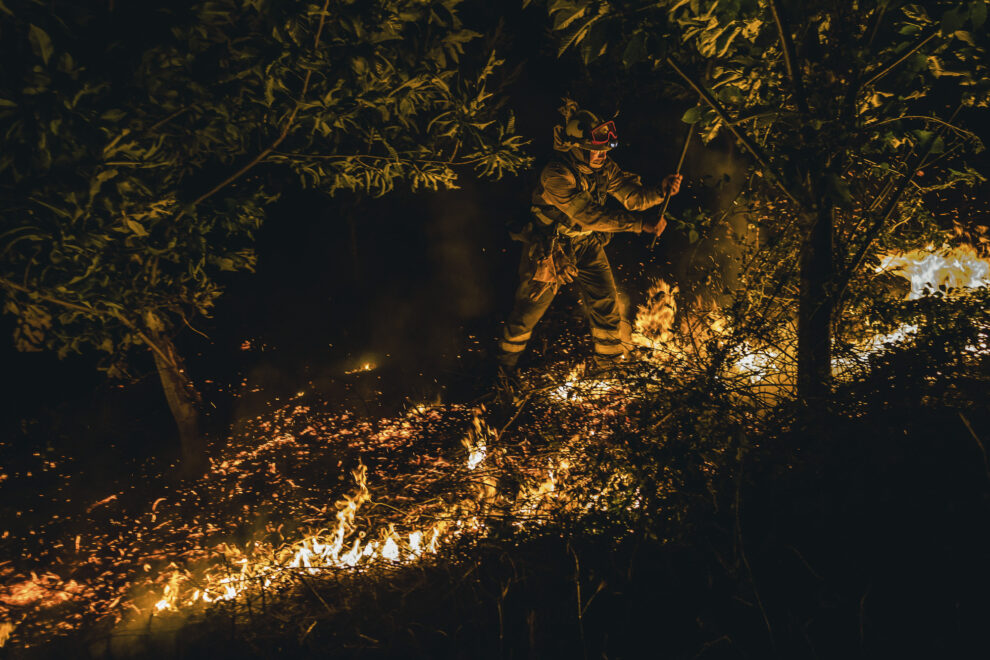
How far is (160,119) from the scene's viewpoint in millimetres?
2939

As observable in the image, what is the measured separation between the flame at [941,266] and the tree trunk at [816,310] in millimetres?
574

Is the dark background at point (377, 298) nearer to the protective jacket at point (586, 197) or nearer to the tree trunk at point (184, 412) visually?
the tree trunk at point (184, 412)

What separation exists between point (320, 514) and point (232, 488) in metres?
1.02

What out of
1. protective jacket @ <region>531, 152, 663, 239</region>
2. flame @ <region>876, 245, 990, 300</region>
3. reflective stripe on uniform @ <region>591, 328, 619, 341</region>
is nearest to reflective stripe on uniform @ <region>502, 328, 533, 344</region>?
reflective stripe on uniform @ <region>591, 328, 619, 341</region>

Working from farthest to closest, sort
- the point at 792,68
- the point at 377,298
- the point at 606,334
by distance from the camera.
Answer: the point at 377,298 → the point at 606,334 → the point at 792,68

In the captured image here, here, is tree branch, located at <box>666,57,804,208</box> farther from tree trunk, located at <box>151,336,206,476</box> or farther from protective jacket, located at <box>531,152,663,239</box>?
tree trunk, located at <box>151,336,206,476</box>

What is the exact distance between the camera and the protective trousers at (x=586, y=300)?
5.39 metres

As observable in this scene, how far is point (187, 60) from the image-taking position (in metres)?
2.65

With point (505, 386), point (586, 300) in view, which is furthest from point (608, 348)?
point (505, 386)

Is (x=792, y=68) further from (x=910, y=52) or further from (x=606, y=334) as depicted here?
(x=606, y=334)

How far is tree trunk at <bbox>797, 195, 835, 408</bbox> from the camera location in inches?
124

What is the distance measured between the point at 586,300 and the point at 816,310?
2.66 metres

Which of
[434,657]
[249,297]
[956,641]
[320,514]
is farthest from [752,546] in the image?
[249,297]

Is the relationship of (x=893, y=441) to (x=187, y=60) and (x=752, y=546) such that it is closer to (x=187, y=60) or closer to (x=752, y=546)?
(x=752, y=546)
